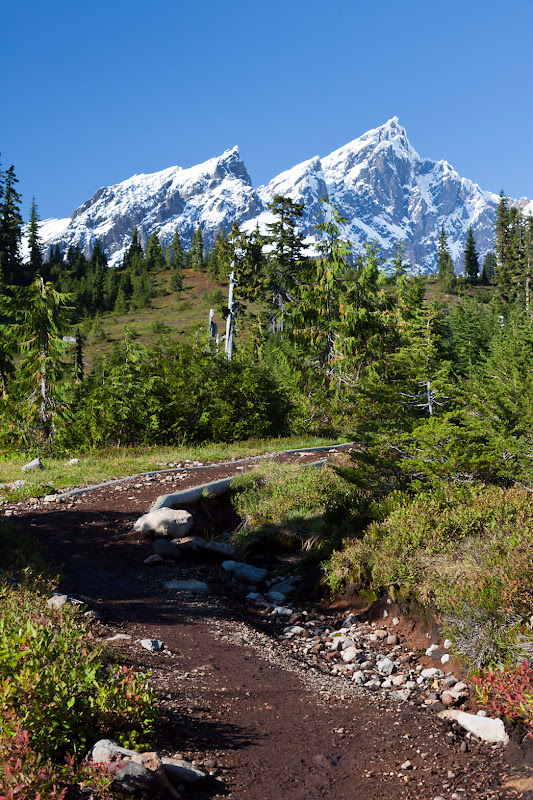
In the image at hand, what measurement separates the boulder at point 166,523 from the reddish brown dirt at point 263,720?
6.26 feet

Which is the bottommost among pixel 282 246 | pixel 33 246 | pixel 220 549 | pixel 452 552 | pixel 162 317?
pixel 220 549

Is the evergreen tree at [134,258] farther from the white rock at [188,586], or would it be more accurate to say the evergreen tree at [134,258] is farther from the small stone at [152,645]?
the small stone at [152,645]

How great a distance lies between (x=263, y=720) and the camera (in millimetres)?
4266

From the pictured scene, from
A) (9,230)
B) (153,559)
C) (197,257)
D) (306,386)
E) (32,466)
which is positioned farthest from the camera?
(197,257)

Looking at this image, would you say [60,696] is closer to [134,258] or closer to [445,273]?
[445,273]

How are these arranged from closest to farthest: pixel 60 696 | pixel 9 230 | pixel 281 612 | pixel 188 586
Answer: pixel 60 696 < pixel 281 612 < pixel 188 586 < pixel 9 230

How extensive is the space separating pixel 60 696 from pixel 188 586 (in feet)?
14.8

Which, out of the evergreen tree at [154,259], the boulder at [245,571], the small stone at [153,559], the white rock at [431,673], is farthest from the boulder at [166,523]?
the evergreen tree at [154,259]

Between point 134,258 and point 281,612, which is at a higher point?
point 134,258

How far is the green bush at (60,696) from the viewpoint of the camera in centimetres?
306

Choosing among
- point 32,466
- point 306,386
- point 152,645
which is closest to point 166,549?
point 152,645

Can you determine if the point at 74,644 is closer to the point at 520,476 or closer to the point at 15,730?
the point at 15,730

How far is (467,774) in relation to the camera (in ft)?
12.4

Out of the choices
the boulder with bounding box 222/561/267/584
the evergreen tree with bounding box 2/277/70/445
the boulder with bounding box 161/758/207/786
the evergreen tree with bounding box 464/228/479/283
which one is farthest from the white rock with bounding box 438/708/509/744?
the evergreen tree with bounding box 464/228/479/283
